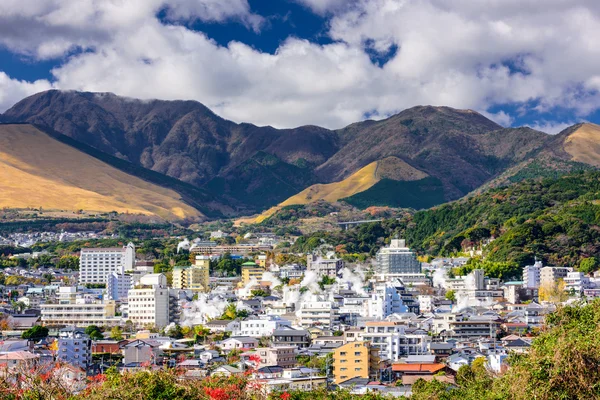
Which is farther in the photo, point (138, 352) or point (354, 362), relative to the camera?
point (138, 352)

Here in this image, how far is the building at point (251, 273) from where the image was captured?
105 m

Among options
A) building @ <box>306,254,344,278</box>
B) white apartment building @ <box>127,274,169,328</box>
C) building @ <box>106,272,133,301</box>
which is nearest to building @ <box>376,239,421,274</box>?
building @ <box>306,254,344,278</box>

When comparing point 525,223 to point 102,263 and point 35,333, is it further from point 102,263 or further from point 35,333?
point 35,333

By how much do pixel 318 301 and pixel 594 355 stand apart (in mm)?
53302

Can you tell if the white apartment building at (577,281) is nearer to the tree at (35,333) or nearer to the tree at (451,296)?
the tree at (451,296)

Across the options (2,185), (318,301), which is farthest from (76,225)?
(318,301)

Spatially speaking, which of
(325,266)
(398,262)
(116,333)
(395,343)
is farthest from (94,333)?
(398,262)

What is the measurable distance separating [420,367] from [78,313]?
38480mm

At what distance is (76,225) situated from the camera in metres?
172

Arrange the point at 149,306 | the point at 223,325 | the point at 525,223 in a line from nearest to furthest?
the point at 223,325
the point at 149,306
the point at 525,223

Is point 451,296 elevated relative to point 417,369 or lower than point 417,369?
elevated

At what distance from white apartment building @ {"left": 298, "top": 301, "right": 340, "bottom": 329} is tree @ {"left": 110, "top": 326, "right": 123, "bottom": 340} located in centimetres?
1209

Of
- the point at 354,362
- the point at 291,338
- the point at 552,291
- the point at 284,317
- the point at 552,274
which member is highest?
the point at 552,274

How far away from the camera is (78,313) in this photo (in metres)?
82.9
